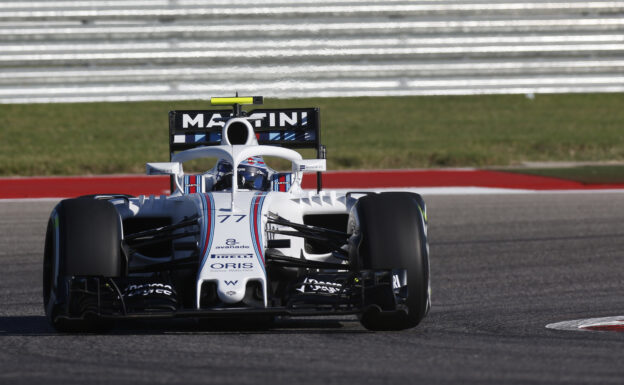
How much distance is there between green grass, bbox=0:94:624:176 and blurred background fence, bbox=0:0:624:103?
14.6 inches

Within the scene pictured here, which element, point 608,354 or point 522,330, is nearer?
point 608,354

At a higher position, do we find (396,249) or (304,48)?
(304,48)

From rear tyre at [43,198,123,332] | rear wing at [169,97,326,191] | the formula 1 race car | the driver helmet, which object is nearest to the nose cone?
the formula 1 race car

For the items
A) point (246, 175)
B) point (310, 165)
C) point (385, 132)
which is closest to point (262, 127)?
point (246, 175)

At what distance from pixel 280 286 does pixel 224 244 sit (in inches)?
24.1

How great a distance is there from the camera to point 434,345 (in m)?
5.68

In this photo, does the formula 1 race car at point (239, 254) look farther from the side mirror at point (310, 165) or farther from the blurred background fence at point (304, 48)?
the blurred background fence at point (304, 48)

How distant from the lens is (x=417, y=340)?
588cm

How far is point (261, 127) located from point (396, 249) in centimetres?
234

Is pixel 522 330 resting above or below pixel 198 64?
below

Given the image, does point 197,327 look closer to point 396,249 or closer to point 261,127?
point 396,249

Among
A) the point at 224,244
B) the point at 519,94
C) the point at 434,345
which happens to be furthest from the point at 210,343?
the point at 519,94

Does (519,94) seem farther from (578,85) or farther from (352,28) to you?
(352,28)

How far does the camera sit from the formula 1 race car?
234 inches
